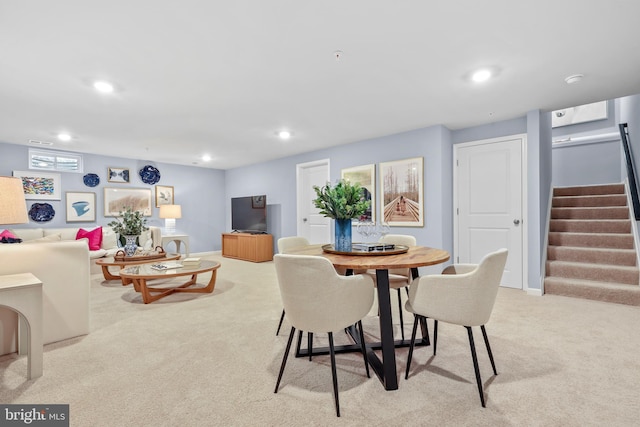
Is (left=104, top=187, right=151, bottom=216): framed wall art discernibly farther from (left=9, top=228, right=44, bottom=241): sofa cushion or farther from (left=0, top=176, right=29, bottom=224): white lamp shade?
(left=0, top=176, right=29, bottom=224): white lamp shade

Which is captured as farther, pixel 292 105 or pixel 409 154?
pixel 409 154

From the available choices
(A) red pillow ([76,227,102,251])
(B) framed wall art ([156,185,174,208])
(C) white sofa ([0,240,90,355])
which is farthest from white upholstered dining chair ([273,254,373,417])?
(B) framed wall art ([156,185,174,208])

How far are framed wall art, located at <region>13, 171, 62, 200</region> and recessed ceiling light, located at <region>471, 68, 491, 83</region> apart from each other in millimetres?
6816

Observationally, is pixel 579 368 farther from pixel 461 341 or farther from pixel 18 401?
pixel 18 401

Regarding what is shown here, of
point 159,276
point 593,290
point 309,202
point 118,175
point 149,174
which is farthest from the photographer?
point 149,174

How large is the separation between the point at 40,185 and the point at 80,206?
26.5 inches

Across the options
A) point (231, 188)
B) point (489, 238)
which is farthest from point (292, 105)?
point (231, 188)

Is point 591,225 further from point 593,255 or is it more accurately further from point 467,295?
point 467,295

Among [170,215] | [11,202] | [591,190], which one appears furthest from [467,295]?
[170,215]

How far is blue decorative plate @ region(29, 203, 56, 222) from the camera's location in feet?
17.6

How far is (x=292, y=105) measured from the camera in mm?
3514

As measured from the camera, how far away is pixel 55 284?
2.34 metres

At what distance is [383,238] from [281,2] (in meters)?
2.04

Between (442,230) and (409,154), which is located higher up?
(409,154)
